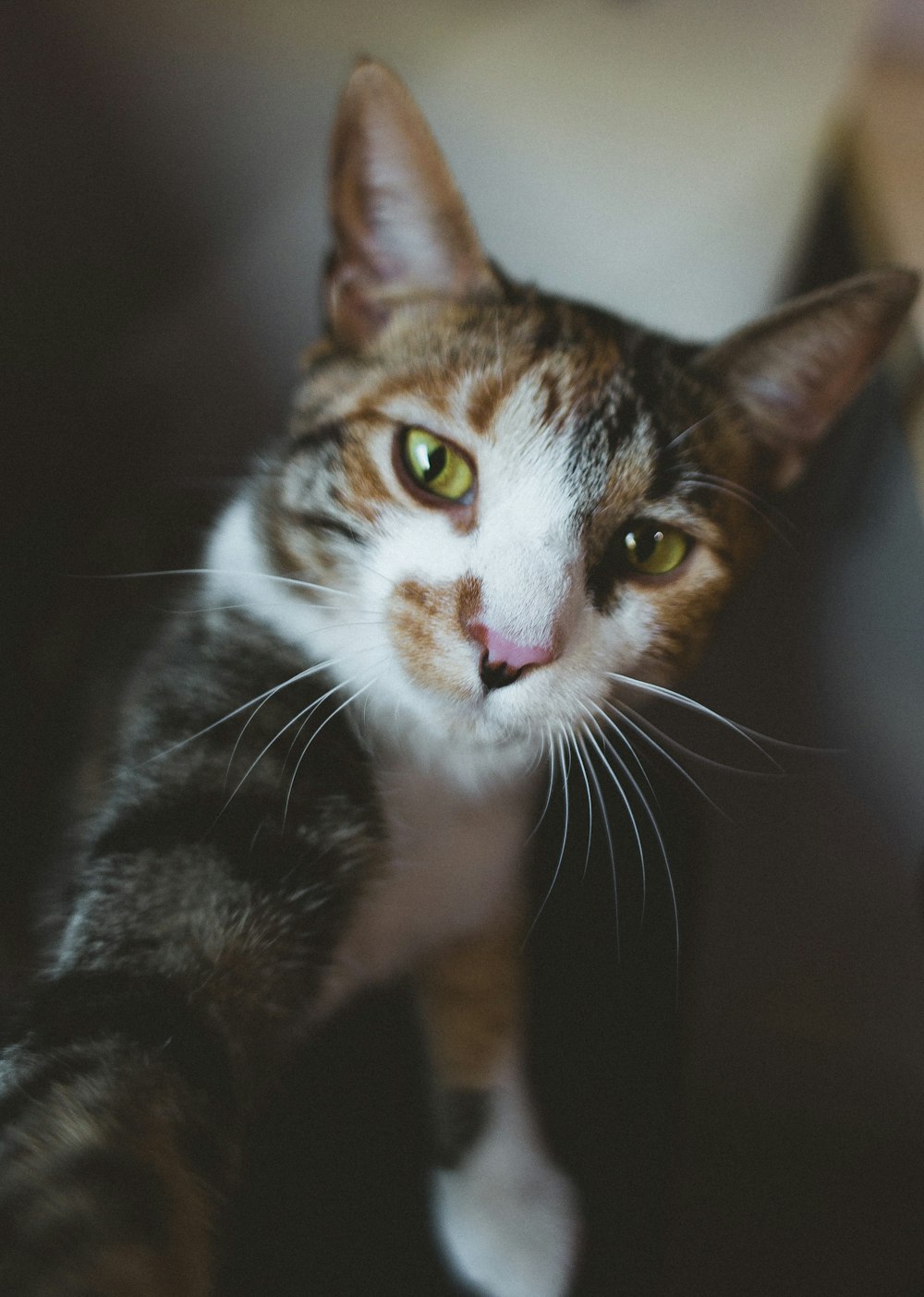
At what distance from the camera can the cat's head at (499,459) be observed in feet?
1.77

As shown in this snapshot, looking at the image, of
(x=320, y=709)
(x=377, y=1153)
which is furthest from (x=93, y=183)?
(x=377, y=1153)

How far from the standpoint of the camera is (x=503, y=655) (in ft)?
1.69

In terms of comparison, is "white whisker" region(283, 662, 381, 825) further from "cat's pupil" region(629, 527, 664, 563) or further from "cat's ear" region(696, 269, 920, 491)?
"cat's ear" region(696, 269, 920, 491)

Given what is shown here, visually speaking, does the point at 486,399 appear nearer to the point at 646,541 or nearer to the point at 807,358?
the point at 646,541

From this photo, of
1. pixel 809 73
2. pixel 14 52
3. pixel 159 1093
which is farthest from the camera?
pixel 809 73

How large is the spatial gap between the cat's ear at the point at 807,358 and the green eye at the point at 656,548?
0.47 feet

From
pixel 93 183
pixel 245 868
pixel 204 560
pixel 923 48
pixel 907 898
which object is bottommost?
pixel 907 898

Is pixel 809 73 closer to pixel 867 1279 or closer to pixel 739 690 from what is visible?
pixel 739 690

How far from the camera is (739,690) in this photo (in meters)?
0.90

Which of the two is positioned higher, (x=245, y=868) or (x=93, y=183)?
(x=93, y=183)

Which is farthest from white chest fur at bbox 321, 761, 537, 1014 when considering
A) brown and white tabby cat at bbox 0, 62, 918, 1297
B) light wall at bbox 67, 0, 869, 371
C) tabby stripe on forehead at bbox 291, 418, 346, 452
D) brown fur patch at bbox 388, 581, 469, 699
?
light wall at bbox 67, 0, 869, 371

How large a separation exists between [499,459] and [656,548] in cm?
14

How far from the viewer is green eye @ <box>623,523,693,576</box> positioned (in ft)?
1.98

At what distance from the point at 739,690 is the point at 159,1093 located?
65cm
